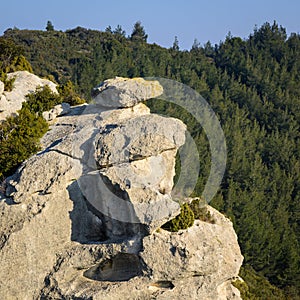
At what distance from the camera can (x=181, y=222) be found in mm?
12320


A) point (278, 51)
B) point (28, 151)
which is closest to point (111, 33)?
point (278, 51)

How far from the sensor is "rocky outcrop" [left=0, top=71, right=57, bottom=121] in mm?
17484

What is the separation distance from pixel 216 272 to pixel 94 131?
5324mm

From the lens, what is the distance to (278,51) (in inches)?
3686

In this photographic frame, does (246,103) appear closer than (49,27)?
Yes

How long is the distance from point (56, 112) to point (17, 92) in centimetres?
248

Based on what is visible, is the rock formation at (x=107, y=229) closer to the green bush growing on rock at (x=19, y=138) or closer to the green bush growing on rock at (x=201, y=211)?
the green bush growing on rock at (x=201, y=211)

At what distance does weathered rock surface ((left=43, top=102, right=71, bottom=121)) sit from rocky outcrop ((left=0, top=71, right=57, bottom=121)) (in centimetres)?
135

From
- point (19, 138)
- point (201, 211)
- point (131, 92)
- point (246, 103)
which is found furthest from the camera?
point (246, 103)

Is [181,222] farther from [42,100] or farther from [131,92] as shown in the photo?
[42,100]

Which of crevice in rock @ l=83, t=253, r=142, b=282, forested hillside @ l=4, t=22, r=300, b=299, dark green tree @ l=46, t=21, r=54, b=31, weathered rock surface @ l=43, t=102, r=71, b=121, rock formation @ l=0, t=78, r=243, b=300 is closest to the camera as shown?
rock formation @ l=0, t=78, r=243, b=300

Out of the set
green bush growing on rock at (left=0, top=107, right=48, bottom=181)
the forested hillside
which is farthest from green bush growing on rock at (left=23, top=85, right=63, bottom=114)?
the forested hillside

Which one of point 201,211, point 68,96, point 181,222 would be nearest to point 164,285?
point 181,222

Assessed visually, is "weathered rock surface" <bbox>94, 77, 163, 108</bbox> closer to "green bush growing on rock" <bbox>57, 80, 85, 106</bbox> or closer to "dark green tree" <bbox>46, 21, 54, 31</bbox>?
"green bush growing on rock" <bbox>57, 80, 85, 106</bbox>
